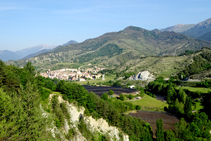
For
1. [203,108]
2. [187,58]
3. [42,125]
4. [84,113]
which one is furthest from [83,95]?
[187,58]

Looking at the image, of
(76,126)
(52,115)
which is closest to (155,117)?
(76,126)

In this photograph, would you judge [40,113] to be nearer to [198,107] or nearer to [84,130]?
[84,130]

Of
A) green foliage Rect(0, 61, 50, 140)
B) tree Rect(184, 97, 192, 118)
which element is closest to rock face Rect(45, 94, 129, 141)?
green foliage Rect(0, 61, 50, 140)

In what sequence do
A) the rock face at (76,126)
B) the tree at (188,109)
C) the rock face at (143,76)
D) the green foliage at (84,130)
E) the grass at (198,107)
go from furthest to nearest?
the rock face at (143,76)
the grass at (198,107)
the tree at (188,109)
the green foliage at (84,130)
the rock face at (76,126)

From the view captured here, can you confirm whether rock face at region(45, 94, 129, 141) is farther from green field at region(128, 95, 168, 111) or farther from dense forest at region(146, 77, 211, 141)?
green field at region(128, 95, 168, 111)

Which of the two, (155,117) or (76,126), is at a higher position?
(76,126)

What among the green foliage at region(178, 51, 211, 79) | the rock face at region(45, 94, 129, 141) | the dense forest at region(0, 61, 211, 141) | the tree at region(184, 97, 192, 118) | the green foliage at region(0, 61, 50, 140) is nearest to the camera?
the green foliage at region(0, 61, 50, 140)

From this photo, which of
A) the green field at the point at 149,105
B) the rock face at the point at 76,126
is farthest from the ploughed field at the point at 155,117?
the rock face at the point at 76,126

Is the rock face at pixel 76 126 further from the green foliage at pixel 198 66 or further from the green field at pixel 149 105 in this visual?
the green foliage at pixel 198 66

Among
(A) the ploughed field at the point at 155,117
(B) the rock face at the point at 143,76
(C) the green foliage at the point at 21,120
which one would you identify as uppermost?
(C) the green foliage at the point at 21,120

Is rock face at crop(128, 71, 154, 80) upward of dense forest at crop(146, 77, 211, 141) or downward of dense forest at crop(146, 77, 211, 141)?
upward

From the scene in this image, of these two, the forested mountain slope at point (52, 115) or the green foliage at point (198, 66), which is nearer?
the forested mountain slope at point (52, 115)

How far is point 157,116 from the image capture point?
205 feet

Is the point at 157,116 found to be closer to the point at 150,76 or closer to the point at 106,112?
the point at 106,112
